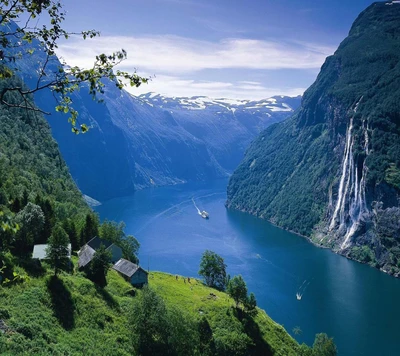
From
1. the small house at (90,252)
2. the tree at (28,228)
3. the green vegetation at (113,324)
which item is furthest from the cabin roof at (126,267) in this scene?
the tree at (28,228)

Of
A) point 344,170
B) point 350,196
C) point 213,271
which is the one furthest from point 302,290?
point 344,170

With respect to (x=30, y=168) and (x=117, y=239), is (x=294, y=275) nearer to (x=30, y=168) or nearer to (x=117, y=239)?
(x=117, y=239)

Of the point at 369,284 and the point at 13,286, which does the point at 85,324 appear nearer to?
the point at 13,286

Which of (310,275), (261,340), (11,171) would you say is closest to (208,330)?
(261,340)

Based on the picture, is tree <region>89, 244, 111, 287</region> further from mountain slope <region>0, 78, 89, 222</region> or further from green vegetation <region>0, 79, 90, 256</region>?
mountain slope <region>0, 78, 89, 222</region>

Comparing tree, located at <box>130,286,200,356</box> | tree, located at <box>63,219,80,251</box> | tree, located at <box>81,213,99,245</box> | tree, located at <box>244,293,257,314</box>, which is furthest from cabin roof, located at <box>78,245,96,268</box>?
tree, located at <box>244,293,257,314</box>

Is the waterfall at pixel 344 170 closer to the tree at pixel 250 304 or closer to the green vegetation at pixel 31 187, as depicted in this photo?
the green vegetation at pixel 31 187
